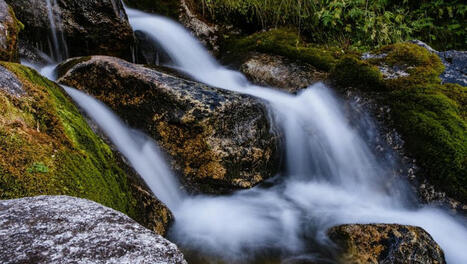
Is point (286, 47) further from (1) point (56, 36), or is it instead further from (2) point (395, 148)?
(1) point (56, 36)

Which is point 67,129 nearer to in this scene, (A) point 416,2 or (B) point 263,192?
(B) point 263,192

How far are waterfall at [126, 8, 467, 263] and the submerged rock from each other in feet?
1.14

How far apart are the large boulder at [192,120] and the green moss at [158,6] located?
4.69 m

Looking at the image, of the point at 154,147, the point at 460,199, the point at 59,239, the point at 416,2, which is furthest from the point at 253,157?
the point at 416,2

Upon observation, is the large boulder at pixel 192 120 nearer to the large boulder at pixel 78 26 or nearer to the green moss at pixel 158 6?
the large boulder at pixel 78 26

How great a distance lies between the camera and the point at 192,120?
4074 millimetres

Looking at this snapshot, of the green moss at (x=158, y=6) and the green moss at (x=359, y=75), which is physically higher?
the green moss at (x=158, y=6)

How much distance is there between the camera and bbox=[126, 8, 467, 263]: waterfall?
349cm

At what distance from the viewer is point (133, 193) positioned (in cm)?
312

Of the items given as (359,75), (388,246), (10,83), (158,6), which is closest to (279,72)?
(359,75)

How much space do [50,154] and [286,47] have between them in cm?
571

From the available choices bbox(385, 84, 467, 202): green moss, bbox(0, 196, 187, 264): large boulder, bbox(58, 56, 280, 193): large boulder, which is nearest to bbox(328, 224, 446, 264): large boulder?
bbox(385, 84, 467, 202): green moss

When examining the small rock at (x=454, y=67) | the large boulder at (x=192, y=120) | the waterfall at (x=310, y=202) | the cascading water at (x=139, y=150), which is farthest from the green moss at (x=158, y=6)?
the small rock at (x=454, y=67)

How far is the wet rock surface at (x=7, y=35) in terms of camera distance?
3.74 metres
